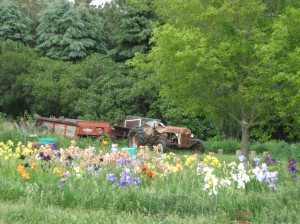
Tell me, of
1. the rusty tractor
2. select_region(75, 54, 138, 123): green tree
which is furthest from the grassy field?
select_region(75, 54, 138, 123): green tree

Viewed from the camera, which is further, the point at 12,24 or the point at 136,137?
the point at 12,24

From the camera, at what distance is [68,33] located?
122ft

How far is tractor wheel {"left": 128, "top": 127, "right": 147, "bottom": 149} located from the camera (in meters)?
18.8

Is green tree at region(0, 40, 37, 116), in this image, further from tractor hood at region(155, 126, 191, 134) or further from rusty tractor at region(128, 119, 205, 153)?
tractor hood at region(155, 126, 191, 134)

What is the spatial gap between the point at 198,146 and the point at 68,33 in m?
20.5

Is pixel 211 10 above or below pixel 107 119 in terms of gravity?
above

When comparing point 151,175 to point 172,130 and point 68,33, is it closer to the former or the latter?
point 172,130

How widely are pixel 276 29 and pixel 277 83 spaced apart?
172 centimetres

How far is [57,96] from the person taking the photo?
95.6ft

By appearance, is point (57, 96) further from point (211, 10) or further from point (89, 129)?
point (211, 10)

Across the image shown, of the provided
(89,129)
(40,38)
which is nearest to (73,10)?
(40,38)

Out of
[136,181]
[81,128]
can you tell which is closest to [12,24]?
[81,128]

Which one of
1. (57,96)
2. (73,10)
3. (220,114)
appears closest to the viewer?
(220,114)

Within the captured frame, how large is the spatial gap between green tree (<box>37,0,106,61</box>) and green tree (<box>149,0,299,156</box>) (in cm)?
2204
